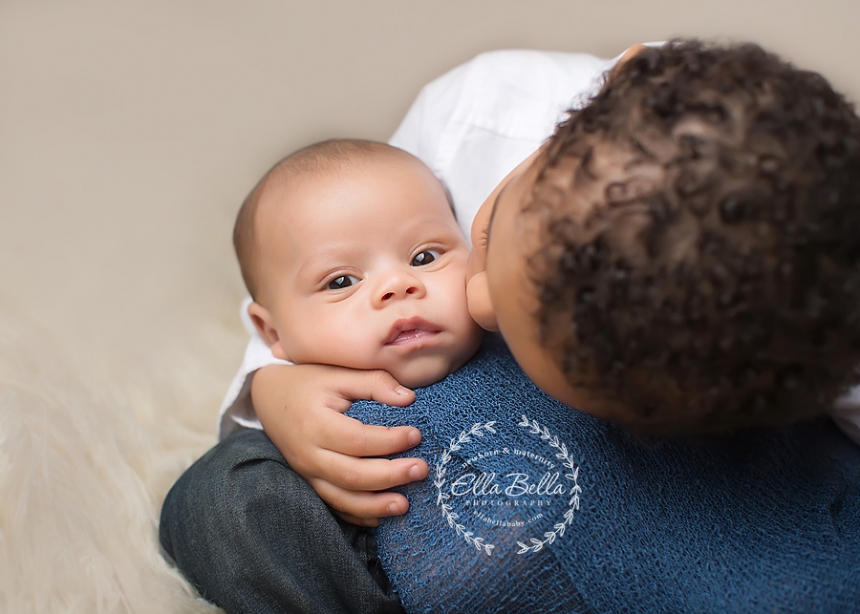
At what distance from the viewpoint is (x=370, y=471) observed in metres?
0.68

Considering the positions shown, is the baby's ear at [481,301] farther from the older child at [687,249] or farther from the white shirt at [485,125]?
the white shirt at [485,125]

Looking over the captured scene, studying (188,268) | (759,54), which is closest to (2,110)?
(188,268)

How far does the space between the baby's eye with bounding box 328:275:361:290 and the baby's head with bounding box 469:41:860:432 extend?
0.25m

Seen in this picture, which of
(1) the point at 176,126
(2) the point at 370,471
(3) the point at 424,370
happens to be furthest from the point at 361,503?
(1) the point at 176,126

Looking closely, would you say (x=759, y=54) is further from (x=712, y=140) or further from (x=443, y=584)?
(x=443, y=584)

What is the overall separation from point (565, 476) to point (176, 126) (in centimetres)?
91

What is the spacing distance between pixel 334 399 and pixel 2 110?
80 cm

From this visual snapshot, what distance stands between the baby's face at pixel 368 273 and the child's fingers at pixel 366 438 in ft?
0.21

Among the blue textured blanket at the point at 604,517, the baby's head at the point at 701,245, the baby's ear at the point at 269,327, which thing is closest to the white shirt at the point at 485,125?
the baby's ear at the point at 269,327

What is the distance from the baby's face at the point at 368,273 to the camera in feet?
2.34

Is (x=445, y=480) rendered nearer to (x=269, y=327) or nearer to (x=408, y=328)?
(x=408, y=328)

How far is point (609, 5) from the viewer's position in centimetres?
125

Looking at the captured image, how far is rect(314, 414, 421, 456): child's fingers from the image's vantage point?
68cm

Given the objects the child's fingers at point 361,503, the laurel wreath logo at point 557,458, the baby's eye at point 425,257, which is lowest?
the child's fingers at point 361,503
